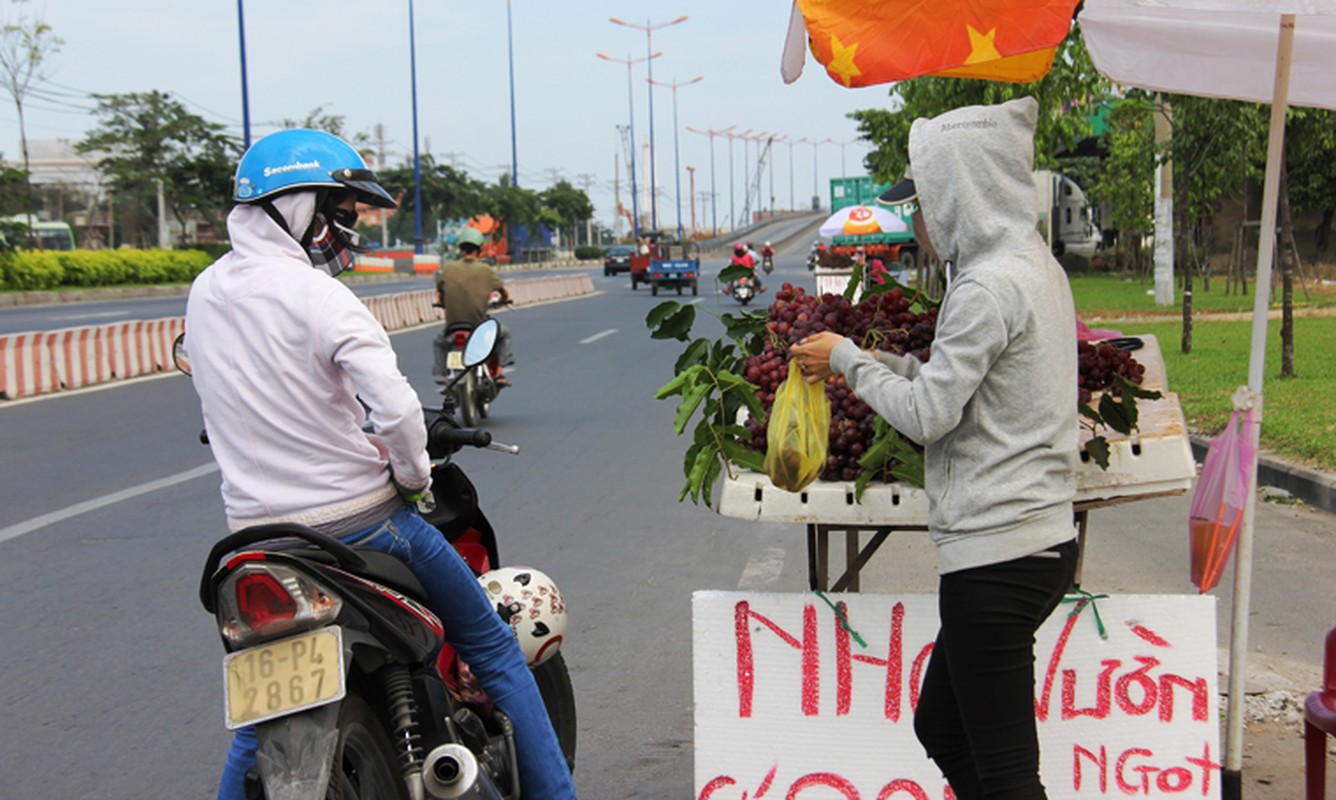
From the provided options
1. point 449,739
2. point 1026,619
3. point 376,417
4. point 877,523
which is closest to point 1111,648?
point 877,523

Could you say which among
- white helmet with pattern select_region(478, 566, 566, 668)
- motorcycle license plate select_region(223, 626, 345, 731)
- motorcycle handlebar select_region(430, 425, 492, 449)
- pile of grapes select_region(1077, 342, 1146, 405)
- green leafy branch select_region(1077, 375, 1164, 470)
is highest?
pile of grapes select_region(1077, 342, 1146, 405)

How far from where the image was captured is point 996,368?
2.65 m

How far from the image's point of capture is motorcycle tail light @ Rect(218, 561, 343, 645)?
2.53 metres

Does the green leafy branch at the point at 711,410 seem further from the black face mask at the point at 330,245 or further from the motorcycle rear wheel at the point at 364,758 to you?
the motorcycle rear wheel at the point at 364,758

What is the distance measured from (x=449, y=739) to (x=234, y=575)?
2.37 ft

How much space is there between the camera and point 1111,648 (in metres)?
3.50

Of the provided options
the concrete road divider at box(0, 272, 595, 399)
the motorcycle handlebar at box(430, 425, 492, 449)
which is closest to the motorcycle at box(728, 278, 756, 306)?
the motorcycle handlebar at box(430, 425, 492, 449)

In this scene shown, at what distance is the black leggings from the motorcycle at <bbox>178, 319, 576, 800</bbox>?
3.47 ft

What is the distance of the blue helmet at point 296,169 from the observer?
2.87 meters

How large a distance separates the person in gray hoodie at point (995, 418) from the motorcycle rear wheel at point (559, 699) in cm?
146

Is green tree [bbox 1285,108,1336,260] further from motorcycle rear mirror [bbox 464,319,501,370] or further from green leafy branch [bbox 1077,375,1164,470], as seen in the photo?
motorcycle rear mirror [bbox 464,319,501,370]

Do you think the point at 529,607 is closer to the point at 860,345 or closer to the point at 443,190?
the point at 860,345

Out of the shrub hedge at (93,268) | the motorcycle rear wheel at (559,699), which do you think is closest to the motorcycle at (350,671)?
the motorcycle rear wheel at (559,699)

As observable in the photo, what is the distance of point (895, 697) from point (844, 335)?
93 cm
